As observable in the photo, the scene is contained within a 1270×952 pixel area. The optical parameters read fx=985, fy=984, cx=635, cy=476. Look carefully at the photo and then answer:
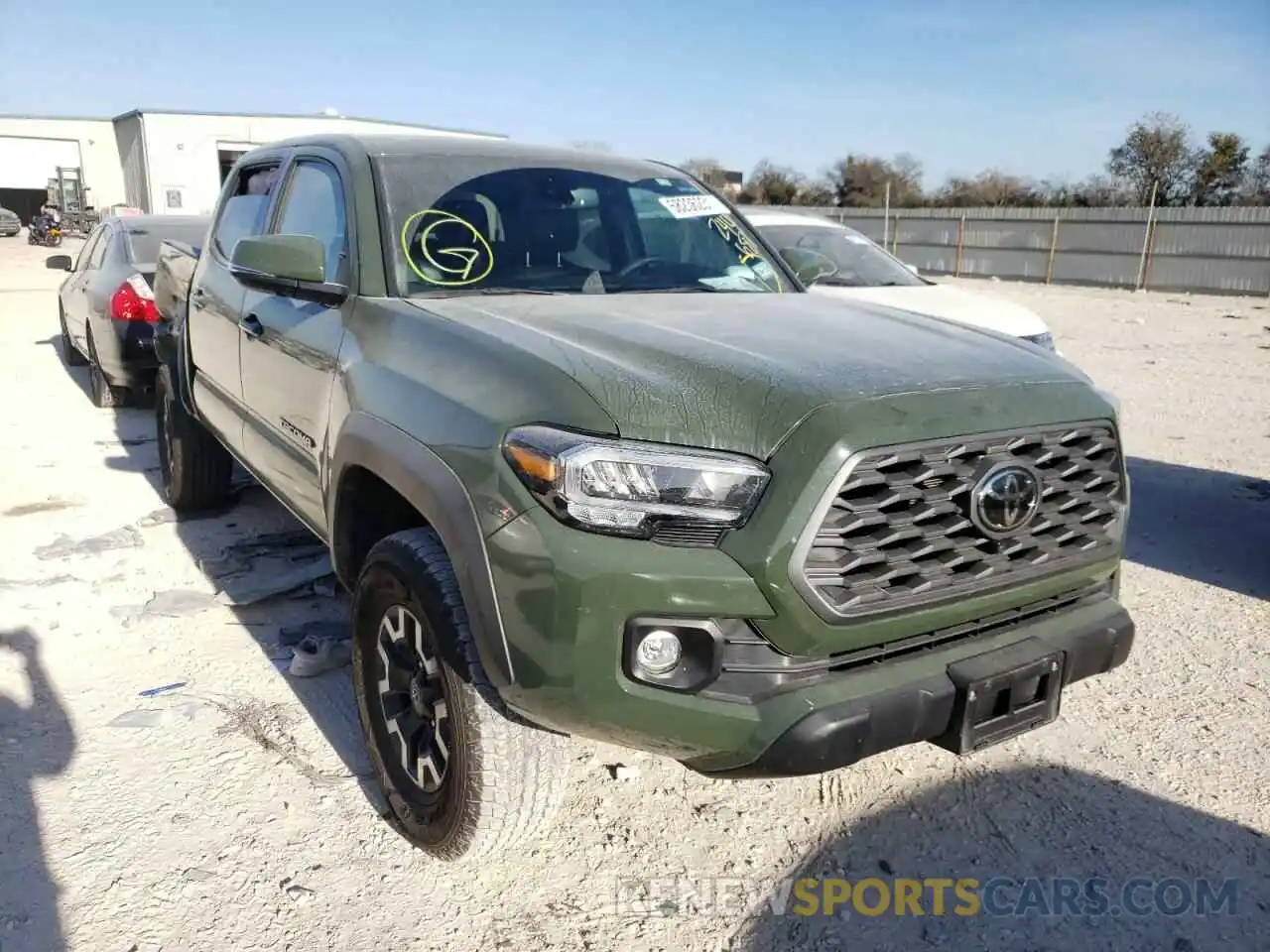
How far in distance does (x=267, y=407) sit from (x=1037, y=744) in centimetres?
288

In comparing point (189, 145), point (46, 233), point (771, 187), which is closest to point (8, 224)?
point (46, 233)

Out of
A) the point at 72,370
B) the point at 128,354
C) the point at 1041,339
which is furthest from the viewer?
the point at 72,370

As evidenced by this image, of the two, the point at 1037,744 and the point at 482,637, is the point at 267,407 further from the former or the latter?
the point at 1037,744

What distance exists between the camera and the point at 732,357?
7.62 feet

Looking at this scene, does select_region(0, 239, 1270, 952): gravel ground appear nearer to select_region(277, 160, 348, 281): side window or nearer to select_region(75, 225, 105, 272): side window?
select_region(277, 160, 348, 281): side window

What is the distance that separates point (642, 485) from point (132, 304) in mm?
6601

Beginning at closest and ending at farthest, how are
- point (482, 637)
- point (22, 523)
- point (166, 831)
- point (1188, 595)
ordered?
point (482, 637) → point (166, 831) → point (1188, 595) → point (22, 523)

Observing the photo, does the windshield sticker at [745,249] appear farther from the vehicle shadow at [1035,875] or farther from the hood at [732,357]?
the vehicle shadow at [1035,875]

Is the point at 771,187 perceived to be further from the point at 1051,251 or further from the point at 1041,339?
the point at 1041,339

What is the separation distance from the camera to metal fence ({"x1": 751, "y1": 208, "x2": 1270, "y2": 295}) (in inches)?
818

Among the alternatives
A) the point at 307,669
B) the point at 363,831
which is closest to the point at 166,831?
the point at 363,831

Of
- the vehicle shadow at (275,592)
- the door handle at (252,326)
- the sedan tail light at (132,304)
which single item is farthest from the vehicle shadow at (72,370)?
the door handle at (252,326)

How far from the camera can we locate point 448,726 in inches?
95.2

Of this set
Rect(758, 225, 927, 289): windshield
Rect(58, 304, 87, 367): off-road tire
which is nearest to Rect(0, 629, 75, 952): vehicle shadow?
Rect(758, 225, 927, 289): windshield
